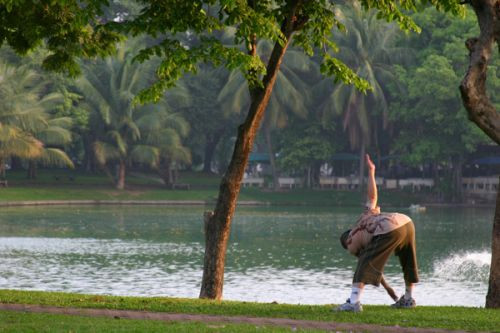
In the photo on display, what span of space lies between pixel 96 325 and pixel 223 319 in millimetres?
→ 1673

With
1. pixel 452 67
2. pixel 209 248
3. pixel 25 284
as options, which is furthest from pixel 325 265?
pixel 452 67

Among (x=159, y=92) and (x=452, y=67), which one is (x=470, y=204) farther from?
(x=159, y=92)

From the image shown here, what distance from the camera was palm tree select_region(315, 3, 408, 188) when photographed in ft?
224

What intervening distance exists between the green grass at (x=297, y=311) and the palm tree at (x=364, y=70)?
5402 cm

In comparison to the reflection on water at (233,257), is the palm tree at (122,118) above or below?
above

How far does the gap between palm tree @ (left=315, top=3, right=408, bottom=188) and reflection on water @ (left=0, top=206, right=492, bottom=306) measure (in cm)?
1761

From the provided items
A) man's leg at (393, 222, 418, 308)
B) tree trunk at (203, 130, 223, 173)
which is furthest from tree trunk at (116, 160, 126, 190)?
man's leg at (393, 222, 418, 308)

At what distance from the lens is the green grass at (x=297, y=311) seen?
1190cm

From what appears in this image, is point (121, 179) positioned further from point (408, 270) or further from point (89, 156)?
point (408, 270)

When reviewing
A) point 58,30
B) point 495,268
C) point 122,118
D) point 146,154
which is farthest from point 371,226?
point 122,118

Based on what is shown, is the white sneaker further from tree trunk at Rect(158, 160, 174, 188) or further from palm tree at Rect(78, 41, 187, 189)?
tree trunk at Rect(158, 160, 174, 188)

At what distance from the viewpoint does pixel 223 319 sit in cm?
1193

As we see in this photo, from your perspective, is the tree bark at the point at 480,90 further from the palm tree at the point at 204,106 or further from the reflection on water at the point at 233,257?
the palm tree at the point at 204,106

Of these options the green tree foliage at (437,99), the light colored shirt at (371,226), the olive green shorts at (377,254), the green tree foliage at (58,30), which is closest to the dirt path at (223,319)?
the olive green shorts at (377,254)
